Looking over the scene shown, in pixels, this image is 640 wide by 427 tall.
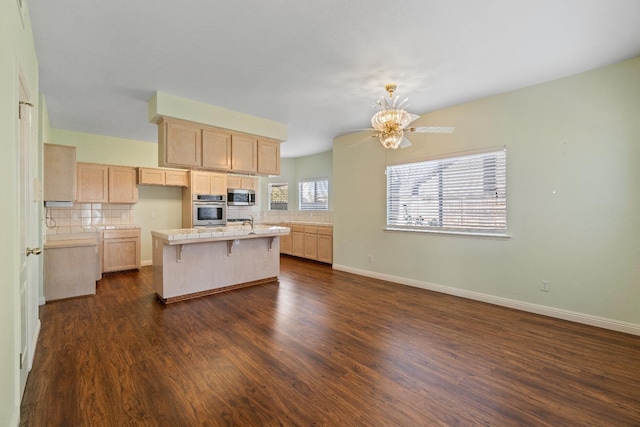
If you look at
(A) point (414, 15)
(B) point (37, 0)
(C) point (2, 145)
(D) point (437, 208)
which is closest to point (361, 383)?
(C) point (2, 145)

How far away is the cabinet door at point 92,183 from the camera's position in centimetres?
513

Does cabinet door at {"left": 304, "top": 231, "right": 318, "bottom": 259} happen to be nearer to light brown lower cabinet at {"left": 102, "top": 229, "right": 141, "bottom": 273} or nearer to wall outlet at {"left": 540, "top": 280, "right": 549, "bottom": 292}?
light brown lower cabinet at {"left": 102, "top": 229, "right": 141, "bottom": 273}

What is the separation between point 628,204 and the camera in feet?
9.39

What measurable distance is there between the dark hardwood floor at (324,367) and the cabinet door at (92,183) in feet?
7.46

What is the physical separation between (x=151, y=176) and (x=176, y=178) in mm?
448

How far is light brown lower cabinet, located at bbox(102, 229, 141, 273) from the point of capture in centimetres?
529

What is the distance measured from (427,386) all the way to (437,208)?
9.19ft

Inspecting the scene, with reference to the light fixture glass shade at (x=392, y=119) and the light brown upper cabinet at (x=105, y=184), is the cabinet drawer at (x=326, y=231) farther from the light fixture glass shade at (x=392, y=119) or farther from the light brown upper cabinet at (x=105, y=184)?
the light brown upper cabinet at (x=105, y=184)

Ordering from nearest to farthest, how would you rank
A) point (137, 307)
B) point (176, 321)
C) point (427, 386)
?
1. point (427, 386)
2. point (176, 321)
3. point (137, 307)

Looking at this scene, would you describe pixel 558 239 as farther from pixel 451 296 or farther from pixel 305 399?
pixel 305 399

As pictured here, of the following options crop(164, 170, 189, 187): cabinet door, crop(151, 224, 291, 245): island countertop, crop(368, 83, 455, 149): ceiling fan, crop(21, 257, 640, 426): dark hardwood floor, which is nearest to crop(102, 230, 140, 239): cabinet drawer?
crop(164, 170, 189, 187): cabinet door

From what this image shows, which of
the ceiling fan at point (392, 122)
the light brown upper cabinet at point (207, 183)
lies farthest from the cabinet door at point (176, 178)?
the ceiling fan at point (392, 122)

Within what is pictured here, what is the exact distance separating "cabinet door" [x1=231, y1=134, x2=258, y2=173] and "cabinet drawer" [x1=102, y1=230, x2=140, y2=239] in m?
2.73

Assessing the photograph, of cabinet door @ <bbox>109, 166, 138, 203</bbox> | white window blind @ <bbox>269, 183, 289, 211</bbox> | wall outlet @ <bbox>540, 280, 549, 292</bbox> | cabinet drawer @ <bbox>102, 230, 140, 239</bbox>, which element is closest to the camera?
wall outlet @ <bbox>540, 280, 549, 292</bbox>
